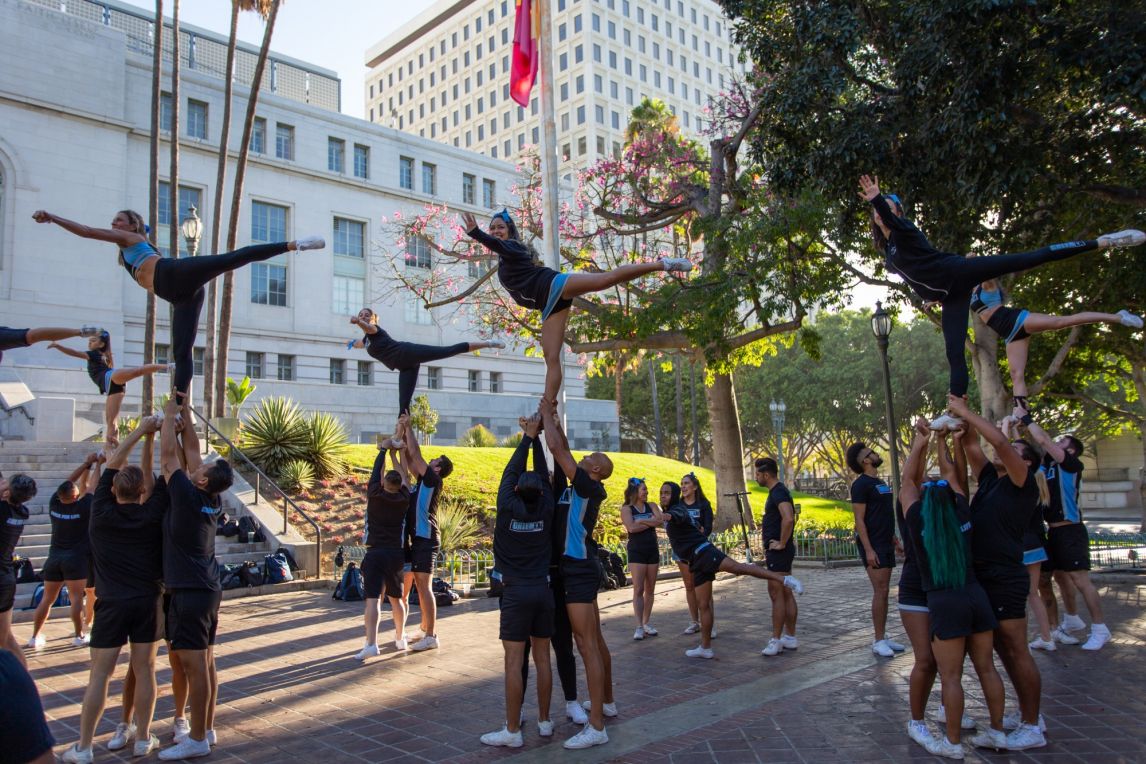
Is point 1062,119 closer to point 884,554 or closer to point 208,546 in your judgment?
point 884,554

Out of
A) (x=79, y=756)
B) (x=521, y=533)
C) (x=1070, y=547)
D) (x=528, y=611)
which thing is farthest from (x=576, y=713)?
(x=1070, y=547)

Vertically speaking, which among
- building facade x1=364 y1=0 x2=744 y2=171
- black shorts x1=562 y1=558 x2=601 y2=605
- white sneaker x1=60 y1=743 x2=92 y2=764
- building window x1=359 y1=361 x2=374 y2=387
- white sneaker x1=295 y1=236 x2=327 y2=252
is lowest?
white sneaker x1=60 y1=743 x2=92 y2=764

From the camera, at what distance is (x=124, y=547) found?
5883 mm

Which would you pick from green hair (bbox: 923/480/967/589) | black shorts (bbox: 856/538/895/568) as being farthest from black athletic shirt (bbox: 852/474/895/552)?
green hair (bbox: 923/480/967/589)

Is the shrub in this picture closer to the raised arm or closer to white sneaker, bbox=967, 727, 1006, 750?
the raised arm

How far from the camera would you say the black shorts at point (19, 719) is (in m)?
2.26

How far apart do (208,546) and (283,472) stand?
14228mm

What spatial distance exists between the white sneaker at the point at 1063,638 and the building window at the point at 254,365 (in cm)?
3362

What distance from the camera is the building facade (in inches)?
2931

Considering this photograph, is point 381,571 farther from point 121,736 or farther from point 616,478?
point 616,478

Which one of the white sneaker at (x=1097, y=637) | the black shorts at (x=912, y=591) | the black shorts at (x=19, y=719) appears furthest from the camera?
the white sneaker at (x=1097, y=637)

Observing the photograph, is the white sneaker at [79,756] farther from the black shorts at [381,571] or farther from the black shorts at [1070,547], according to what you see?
the black shorts at [1070,547]

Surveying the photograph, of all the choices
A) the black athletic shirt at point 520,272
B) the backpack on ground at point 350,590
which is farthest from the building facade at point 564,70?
the black athletic shirt at point 520,272

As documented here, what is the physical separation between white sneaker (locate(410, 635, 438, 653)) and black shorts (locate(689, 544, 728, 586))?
3148 mm
